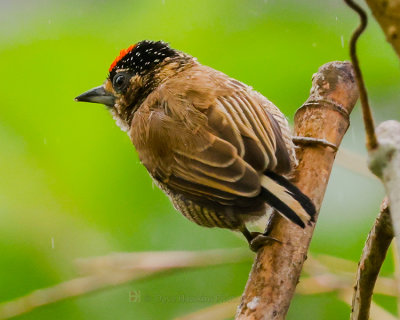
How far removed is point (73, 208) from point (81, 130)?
1.00 ft

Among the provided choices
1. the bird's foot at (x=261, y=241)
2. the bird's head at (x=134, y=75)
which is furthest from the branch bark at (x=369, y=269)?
the bird's head at (x=134, y=75)

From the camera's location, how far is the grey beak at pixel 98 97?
3.05 meters

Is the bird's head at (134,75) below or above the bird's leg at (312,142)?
above

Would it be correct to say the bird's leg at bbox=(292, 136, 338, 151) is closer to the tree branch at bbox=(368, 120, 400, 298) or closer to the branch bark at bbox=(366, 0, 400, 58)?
the tree branch at bbox=(368, 120, 400, 298)

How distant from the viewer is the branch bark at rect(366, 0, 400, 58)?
0.95m

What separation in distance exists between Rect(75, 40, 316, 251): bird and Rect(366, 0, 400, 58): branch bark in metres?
1.34

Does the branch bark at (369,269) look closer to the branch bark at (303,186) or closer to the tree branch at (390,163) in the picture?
the branch bark at (303,186)

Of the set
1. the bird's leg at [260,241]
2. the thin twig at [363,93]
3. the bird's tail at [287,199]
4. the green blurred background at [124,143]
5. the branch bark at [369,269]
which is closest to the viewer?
the thin twig at [363,93]

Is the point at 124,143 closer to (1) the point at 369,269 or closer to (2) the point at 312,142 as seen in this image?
(2) the point at 312,142

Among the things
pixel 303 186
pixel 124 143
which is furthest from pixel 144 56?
pixel 303 186

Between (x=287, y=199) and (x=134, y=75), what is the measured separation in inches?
50.6

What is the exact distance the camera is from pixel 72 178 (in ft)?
9.19

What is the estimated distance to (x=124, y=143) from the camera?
9.93 feet

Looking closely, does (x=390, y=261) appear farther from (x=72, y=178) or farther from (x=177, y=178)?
(x=72, y=178)
